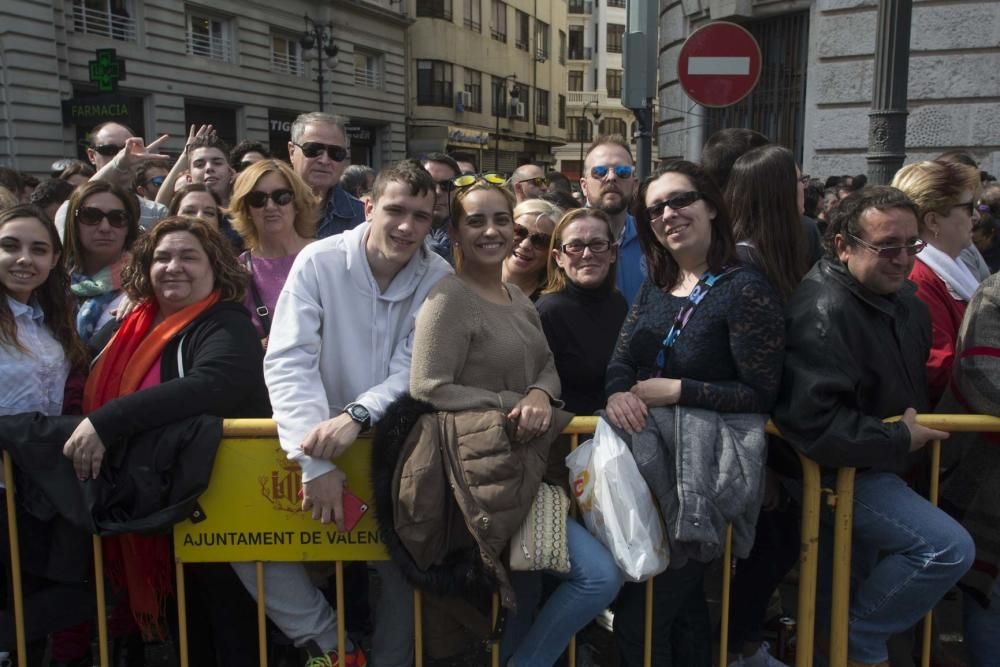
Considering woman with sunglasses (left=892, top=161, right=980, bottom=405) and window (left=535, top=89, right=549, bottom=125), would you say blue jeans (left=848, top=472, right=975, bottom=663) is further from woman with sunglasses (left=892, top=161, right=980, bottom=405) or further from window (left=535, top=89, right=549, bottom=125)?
window (left=535, top=89, right=549, bottom=125)

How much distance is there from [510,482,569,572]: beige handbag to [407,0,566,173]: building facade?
1103 inches

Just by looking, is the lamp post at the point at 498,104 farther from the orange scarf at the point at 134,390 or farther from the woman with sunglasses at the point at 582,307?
the orange scarf at the point at 134,390

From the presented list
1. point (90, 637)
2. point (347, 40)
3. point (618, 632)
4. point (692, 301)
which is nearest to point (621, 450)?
point (692, 301)

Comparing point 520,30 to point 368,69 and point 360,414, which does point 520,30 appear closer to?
point 368,69

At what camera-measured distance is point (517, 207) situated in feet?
13.1

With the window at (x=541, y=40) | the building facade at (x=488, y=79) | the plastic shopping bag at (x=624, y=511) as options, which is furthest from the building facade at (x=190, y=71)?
the window at (x=541, y=40)

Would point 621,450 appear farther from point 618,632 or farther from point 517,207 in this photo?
point 517,207

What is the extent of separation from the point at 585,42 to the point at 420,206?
219ft

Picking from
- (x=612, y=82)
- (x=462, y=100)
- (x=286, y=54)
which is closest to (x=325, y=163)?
(x=286, y=54)

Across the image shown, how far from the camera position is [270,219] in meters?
3.80

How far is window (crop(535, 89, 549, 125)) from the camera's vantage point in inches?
1921

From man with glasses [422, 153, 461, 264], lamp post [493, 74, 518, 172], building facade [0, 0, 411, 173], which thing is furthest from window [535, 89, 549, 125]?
man with glasses [422, 153, 461, 264]

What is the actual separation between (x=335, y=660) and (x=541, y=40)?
50141 mm

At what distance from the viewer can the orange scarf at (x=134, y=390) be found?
9.71ft
